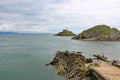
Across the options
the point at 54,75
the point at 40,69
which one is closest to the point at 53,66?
the point at 40,69

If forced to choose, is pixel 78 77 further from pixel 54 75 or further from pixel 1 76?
pixel 1 76

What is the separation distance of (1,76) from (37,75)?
8.38m

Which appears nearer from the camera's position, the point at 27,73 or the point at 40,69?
the point at 27,73

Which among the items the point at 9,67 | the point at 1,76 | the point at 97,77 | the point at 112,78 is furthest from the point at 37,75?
the point at 112,78

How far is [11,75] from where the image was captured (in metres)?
48.1

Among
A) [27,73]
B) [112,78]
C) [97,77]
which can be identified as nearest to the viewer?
[112,78]

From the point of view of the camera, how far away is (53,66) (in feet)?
195

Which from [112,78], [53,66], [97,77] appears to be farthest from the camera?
[53,66]

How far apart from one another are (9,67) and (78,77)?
23.6 m

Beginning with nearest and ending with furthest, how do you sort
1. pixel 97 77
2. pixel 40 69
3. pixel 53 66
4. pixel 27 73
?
pixel 97 77
pixel 27 73
pixel 40 69
pixel 53 66

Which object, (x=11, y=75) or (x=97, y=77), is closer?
(x=97, y=77)

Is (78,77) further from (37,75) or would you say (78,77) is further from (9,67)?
(9,67)

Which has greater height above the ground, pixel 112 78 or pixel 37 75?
pixel 112 78

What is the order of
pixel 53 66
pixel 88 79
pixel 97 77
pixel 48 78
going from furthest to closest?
pixel 53 66 → pixel 48 78 → pixel 88 79 → pixel 97 77
